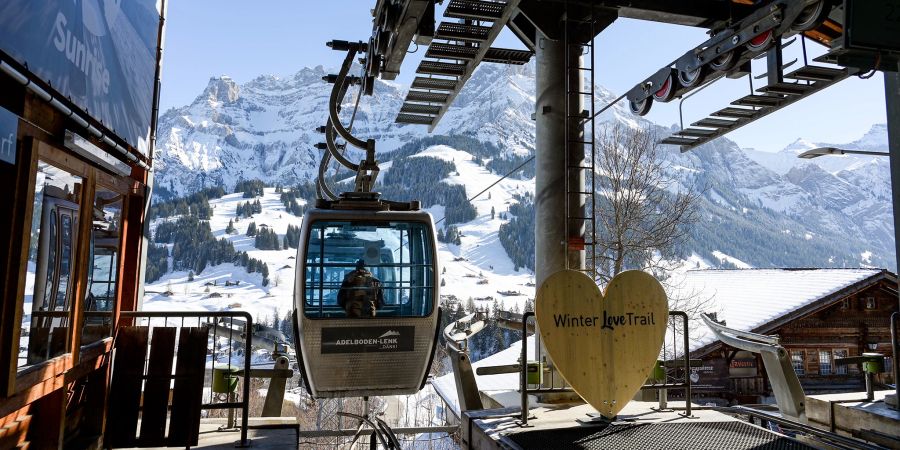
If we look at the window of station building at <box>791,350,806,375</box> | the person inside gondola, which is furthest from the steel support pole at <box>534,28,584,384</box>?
the window of station building at <box>791,350,806,375</box>

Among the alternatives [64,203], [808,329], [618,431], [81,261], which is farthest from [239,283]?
[618,431]

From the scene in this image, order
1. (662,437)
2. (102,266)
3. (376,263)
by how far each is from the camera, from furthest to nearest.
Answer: (376,263) < (102,266) < (662,437)

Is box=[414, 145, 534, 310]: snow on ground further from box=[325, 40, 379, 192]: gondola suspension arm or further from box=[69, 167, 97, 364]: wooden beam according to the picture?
box=[69, 167, 97, 364]: wooden beam

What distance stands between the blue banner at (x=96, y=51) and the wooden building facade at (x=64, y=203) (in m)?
0.01

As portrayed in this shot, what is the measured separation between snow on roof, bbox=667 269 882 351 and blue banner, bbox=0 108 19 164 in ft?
60.8

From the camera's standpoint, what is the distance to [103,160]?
4.54 meters

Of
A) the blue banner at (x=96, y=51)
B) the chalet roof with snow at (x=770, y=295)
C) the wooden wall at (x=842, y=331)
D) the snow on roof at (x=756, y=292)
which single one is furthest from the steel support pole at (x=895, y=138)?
the wooden wall at (x=842, y=331)

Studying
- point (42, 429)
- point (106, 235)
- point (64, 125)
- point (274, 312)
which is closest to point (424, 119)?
point (106, 235)

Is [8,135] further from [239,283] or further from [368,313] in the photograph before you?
[239,283]

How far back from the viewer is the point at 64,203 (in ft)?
13.4

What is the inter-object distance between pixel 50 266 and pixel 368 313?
2666 mm

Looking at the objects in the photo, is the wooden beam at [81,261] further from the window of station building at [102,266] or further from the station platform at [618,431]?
the station platform at [618,431]

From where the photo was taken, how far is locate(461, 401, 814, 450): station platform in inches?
172

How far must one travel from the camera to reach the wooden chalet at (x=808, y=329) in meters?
19.3
